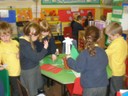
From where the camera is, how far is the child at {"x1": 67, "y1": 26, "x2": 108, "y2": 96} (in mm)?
1843

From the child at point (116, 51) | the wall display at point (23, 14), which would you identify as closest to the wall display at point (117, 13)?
the child at point (116, 51)

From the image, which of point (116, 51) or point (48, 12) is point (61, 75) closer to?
point (116, 51)

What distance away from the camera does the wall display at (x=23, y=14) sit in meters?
5.76

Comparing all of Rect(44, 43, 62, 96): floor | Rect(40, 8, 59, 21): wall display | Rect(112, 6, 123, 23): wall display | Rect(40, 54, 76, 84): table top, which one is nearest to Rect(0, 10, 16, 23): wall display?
Rect(40, 8, 59, 21): wall display

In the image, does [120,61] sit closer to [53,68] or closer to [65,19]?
[53,68]

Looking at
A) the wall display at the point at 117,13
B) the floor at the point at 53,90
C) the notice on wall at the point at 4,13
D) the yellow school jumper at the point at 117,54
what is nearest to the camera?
the yellow school jumper at the point at 117,54

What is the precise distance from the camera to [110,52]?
2.36 meters

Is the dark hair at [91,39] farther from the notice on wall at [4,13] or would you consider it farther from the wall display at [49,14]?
the wall display at [49,14]

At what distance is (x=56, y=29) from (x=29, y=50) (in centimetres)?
414

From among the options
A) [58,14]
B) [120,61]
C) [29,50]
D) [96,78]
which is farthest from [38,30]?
[58,14]

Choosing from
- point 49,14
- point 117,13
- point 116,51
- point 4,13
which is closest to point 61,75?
point 116,51

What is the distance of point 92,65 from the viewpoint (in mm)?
1862

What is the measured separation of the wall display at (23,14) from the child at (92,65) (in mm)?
4145

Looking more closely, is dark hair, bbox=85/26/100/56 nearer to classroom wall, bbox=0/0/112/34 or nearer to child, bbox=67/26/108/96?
child, bbox=67/26/108/96
